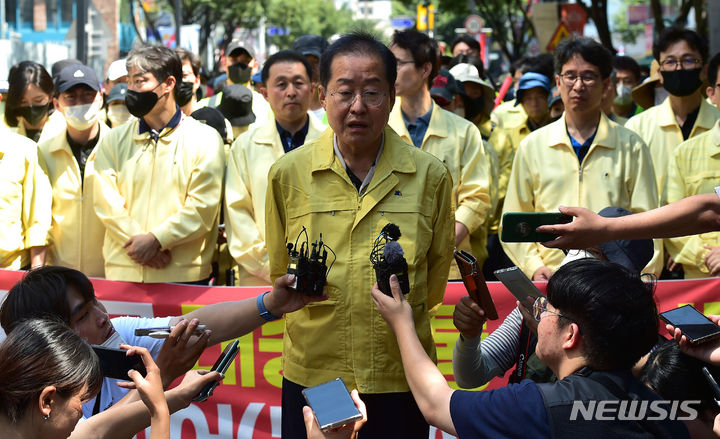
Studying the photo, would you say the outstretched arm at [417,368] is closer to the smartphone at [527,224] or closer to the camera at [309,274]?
the camera at [309,274]

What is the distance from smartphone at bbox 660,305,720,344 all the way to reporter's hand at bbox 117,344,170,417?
1816 mm

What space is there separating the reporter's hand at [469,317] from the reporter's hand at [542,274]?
2.02 meters

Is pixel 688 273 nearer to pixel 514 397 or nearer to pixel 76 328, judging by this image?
pixel 514 397

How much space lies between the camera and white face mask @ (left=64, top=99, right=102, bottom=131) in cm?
674

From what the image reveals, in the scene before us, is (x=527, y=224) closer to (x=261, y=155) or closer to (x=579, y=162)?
(x=579, y=162)

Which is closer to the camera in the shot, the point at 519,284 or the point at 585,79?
the point at 519,284

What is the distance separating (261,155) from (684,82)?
3547mm

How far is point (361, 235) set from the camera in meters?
3.69

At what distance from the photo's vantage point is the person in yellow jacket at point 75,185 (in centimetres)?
640

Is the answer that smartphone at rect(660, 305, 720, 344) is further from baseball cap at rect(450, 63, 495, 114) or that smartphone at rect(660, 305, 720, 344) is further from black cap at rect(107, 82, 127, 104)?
black cap at rect(107, 82, 127, 104)

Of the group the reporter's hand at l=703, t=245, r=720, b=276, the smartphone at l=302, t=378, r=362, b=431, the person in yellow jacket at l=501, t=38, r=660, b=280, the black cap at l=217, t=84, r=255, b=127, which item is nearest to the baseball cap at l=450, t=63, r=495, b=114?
the black cap at l=217, t=84, r=255, b=127

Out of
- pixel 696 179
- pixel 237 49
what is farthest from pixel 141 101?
pixel 237 49

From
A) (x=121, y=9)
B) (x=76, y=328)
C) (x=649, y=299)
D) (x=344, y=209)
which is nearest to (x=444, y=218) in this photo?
(x=344, y=209)

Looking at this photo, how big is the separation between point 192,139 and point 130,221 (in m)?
0.72
